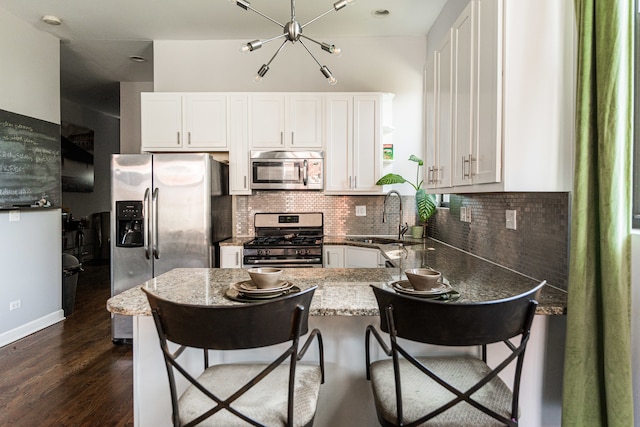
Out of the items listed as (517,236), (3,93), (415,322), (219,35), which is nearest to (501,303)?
(415,322)

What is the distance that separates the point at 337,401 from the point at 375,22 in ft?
11.1

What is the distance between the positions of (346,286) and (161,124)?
293cm

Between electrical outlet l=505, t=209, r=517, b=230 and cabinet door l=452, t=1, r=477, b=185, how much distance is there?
0.34 metres

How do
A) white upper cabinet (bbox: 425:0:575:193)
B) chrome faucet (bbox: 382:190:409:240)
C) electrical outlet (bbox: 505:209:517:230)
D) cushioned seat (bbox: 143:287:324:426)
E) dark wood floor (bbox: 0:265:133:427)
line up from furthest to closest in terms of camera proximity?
1. chrome faucet (bbox: 382:190:409:240)
2. dark wood floor (bbox: 0:265:133:427)
3. electrical outlet (bbox: 505:209:517:230)
4. white upper cabinet (bbox: 425:0:575:193)
5. cushioned seat (bbox: 143:287:324:426)

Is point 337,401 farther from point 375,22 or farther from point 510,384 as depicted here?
point 375,22

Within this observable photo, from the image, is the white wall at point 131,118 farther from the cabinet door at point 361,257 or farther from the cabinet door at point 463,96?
the cabinet door at point 463,96

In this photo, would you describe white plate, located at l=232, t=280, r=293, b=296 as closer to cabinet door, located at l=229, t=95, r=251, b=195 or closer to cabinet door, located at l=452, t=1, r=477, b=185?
cabinet door, located at l=452, t=1, r=477, b=185

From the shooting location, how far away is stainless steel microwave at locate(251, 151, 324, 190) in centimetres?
364

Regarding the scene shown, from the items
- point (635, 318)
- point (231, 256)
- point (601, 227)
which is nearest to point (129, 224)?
point (231, 256)

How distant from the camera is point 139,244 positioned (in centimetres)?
329

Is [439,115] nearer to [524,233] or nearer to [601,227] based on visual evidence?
[524,233]

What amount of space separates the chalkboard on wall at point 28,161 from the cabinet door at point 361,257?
9.85ft

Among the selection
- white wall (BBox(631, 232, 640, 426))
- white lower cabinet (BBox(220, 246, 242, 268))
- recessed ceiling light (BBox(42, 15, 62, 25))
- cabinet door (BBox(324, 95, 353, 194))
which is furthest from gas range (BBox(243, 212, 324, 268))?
recessed ceiling light (BBox(42, 15, 62, 25))

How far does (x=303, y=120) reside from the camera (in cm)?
369
